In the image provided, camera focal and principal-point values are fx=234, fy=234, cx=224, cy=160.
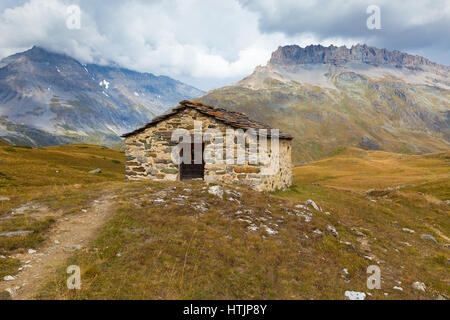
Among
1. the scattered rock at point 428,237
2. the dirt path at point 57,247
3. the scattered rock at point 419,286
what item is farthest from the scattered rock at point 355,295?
the scattered rock at point 428,237

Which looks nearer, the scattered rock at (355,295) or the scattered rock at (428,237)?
the scattered rock at (355,295)

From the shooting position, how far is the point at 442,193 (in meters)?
21.7

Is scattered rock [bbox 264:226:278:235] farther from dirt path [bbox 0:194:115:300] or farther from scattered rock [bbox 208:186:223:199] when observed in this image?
dirt path [bbox 0:194:115:300]

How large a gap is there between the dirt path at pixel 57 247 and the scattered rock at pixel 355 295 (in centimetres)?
607

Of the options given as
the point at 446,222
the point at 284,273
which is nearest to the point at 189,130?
the point at 284,273

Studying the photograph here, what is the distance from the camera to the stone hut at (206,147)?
45.9ft

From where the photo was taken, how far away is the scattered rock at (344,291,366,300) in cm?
498

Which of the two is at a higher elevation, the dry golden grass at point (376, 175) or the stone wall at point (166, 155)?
the stone wall at point (166, 155)

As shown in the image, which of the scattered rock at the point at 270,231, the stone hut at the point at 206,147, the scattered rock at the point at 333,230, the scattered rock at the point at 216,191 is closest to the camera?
the scattered rock at the point at 270,231

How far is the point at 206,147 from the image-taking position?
14.5 meters

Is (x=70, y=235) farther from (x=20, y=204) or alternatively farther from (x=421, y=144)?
(x=421, y=144)

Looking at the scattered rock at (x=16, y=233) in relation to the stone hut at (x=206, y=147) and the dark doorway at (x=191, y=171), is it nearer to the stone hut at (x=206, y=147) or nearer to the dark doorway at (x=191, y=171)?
the stone hut at (x=206, y=147)

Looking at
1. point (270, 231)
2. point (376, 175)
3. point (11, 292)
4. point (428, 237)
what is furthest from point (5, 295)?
point (376, 175)

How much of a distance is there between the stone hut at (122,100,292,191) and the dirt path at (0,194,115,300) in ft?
21.6
